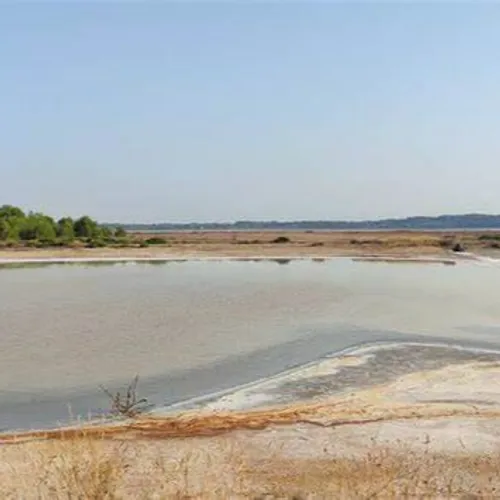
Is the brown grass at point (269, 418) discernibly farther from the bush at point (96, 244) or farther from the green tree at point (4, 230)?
the green tree at point (4, 230)

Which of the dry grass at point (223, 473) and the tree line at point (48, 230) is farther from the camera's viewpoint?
the tree line at point (48, 230)

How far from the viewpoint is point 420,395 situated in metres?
13.0

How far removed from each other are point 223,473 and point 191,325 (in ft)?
50.6

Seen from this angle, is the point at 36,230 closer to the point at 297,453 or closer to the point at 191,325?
the point at 191,325

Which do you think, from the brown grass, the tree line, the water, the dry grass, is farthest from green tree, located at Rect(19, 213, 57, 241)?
the dry grass

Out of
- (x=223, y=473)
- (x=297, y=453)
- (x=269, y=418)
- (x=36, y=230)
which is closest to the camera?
(x=223, y=473)

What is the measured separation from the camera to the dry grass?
18.9 ft

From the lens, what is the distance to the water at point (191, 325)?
577 inches

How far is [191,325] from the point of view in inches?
907

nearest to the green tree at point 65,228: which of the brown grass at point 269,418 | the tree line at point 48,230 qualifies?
the tree line at point 48,230

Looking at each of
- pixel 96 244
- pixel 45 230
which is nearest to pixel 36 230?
pixel 45 230

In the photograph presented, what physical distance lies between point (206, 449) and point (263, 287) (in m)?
27.6

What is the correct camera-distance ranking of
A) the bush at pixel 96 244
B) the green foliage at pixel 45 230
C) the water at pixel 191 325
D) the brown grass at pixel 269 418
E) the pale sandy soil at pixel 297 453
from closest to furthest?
the pale sandy soil at pixel 297 453, the brown grass at pixel 269 418, the water at pixel 191 325, the bush at pixel 96 244, the green foliage at pixel 45 230

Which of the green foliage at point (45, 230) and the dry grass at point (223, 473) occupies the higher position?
the green foliage at point (45, 230)
